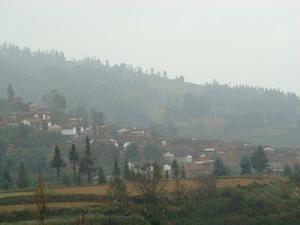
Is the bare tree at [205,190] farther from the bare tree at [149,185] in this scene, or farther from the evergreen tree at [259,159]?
the evergreen tree at [259,159]

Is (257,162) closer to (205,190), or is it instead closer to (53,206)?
(205,190)

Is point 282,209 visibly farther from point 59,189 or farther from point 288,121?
point 288,121

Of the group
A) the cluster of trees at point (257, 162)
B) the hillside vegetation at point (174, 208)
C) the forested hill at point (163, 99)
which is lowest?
the hillside vegetation at point (174, 208)

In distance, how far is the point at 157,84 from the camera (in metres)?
142

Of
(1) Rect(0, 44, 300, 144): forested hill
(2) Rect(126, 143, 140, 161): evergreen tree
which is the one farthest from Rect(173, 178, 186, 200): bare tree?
(1) Rect(0, 44, 300, 144): forested hill

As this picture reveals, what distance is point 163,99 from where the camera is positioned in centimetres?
12444

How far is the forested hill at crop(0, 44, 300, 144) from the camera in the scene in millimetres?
102750

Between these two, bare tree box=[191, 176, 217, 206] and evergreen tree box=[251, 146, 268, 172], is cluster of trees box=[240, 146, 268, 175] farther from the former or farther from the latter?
bare tree box=[191, 176, 217, 206]

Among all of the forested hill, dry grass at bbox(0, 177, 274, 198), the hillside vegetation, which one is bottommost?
the hillside vegetation

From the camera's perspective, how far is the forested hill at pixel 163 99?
103m

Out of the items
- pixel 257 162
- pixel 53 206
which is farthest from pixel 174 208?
pixel 257 162

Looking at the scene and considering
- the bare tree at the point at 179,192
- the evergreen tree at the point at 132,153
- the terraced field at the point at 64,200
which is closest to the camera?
the terraced field at the point at 64,200

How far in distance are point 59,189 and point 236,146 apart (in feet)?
127

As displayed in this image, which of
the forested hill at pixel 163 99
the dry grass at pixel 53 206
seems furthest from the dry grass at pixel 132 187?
the forested hill at pixel 163 99
